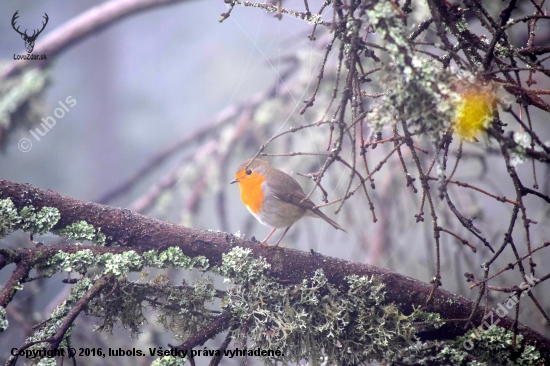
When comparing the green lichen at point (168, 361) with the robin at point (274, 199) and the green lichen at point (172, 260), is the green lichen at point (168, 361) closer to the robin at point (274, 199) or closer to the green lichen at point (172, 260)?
the green lichen at point (172, 260)

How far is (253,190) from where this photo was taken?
300cm

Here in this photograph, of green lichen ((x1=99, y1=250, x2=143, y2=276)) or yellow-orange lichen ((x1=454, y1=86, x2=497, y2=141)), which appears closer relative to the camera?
yellow-orange lichen ((x1=454, y1=86, x2=497, y2=141))

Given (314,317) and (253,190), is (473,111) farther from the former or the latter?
(253,190)

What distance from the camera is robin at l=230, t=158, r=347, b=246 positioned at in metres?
2.87


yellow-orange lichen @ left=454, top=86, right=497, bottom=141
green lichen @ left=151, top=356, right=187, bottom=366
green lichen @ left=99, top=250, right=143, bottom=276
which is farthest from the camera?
green lichen @ left=99, top=250, right=143, bottom=276

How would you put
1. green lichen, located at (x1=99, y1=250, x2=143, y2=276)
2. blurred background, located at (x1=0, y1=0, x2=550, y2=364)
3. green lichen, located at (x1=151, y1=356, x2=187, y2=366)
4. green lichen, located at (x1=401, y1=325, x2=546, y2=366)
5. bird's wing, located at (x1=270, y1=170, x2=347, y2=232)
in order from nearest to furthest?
1. green lichen, located at (x1=151, y1=356, x2=187, y2=366)
2. green lichen, located at (x1=99, y1=250, x2=143, y2=276)
3. green lichen, located at (x1=401, y1=325, x2=546, y2=366)
4. bird's wing, located at (x1=270, y1=170, x2=347, y2=232)
5. blurred background, located at (x1=0, y1=0, x2=550, y2=364)

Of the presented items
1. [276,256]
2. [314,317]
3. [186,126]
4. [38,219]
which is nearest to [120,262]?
[38,219]

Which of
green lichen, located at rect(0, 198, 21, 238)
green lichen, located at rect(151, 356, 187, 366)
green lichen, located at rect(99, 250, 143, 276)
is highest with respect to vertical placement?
green lichen, located at rect(0, 198, 21, 238)

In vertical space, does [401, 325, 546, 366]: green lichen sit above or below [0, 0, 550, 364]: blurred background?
below

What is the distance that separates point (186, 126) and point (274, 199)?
5.49 meters

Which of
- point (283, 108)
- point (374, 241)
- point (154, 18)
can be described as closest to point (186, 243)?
point (374, 241)

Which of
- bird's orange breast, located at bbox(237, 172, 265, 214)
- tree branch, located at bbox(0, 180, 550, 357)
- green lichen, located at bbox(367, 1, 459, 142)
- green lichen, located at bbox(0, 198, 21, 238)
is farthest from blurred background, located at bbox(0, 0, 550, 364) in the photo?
green lichen, located at bbox(367, 1, 459, 142)

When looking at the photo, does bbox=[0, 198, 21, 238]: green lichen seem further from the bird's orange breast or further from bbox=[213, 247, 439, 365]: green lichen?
the bird's orange breast

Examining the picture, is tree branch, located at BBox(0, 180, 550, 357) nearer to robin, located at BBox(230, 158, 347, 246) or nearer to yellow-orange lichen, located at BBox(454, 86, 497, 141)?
yellow-orange lichen, located at BBox(454, 86, 497, 141)
